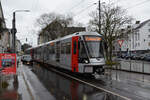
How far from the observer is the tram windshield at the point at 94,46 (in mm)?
12781

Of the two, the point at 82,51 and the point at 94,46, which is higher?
the point at 94,46

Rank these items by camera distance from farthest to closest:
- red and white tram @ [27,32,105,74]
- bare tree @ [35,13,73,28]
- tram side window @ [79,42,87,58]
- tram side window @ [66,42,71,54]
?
1. bare tree @ [35,13,73,28]
2. tram side window @ [66,42,71,54]
3. tram side window @ [79,42,87,58]
4. red and white tram @ [27,32,105,74]

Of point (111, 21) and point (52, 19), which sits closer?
point (111, 21)

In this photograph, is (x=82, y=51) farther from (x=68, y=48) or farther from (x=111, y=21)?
(x=111, y=21)

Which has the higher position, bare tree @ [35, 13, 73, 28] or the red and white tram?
bare tree @ [35, 13, 73, 28]

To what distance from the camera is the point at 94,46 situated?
13.0 metres

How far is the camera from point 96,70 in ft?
41.5

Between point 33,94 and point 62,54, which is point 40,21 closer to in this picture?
point 62,54

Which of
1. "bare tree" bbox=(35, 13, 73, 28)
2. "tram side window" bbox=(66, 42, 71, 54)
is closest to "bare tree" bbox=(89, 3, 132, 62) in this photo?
"tram side window" bbox=(66, 42, 71, 54)

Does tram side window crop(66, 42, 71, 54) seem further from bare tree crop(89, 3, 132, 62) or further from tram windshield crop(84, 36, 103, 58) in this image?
bare tree crop(89, 3, 132, 62)

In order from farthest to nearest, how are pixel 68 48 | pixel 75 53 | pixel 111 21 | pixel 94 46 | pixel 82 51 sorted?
1. pixel 111 21
2. pixel 68 48
3. pixel 75 53
4. pixel 94 46
5. pixel 82 51

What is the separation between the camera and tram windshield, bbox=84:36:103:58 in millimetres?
12781

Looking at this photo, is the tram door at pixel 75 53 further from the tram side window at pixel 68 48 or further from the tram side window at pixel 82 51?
the tram side window at pixel 68 48

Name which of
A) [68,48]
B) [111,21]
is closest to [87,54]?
[68,48]
